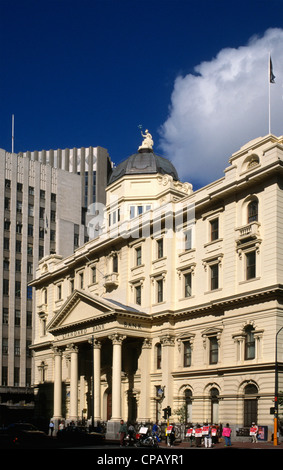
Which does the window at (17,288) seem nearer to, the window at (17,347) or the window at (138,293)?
the window at (17,347)

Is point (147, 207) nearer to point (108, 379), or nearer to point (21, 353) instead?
point (108, 379)

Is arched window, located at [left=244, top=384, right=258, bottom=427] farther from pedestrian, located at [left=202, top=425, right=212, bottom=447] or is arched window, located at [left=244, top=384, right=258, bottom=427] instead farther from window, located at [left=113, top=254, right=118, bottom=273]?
window, located at [left=113, top=254, right=118, bottom=273]

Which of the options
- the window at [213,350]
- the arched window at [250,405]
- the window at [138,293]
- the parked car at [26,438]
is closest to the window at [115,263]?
the window at [138,293]

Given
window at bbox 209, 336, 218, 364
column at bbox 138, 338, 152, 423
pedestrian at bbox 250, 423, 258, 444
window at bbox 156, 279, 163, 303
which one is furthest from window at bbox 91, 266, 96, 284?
pedestrian at bbox 250, 423, 258, 444

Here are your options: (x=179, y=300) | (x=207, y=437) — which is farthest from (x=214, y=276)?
(x=207, y=437)

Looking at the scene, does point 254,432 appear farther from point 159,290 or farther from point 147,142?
point 147,142

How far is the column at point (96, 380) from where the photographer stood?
53694 millimetres

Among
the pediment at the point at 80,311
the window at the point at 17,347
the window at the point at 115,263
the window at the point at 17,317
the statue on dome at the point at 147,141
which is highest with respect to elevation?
the statue on dome at the point at 147,141

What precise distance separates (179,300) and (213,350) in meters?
5.75

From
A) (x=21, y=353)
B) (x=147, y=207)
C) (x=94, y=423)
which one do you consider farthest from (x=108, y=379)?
(x=21, y=353)

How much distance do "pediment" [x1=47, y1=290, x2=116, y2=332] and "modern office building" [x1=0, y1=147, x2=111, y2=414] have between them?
2899cm

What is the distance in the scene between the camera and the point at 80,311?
58.5 meters

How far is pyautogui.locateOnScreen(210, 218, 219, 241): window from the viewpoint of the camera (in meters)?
49.6

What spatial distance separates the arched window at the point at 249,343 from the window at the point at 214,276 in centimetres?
531
